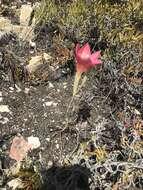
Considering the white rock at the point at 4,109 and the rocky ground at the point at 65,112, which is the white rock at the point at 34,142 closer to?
the rocky ground at the point at 65,112

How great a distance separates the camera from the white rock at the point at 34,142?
110 inches

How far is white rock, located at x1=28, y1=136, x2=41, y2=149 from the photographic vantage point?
9.19 ft

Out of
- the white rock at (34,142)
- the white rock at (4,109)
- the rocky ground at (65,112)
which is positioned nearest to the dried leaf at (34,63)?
the rocky ground at (65,112)

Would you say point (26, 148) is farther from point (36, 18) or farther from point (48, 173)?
point (36, 18)

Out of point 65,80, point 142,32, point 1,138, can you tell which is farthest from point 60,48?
point 1,138

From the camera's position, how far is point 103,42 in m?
3.59

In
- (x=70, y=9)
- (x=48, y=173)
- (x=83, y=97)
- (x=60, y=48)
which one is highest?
(x=70, y=9)

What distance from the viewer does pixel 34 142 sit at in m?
2.82

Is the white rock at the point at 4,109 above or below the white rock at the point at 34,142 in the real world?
above

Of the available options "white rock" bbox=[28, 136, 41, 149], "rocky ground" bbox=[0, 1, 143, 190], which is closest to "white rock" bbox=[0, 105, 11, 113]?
"rocky ground" bbox=[0, 1, 143, 190]

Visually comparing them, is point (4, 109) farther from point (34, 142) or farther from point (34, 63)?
point (34, 63)

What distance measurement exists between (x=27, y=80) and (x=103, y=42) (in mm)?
743

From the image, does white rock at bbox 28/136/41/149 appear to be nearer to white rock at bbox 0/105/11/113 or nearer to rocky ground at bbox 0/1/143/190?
rocky ground at bbox 0/1/143/190

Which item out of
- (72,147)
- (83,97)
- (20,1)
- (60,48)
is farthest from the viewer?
(20,1)
